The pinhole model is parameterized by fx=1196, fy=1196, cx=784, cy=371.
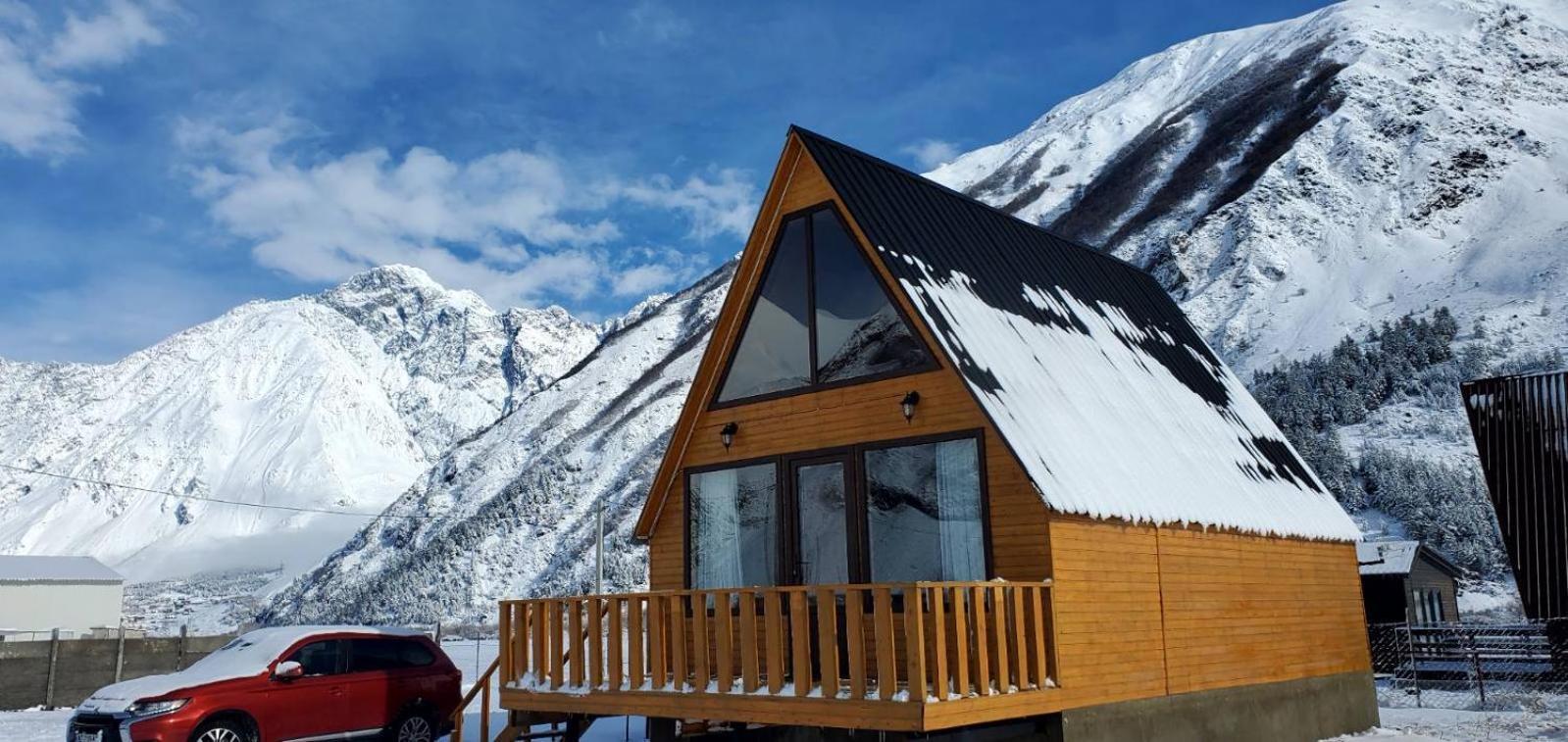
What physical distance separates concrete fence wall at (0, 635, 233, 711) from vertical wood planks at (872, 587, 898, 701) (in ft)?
67.8

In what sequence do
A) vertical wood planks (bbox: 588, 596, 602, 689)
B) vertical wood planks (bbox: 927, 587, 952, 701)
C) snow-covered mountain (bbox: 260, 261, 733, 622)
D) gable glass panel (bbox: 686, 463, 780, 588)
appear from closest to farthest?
vertical wood planks (bbox: 927, 587, 952, 701)
vertical wood planks (bbox: 588, 596, 602, 689)
gable glass panel (bbox: 686, 463, 780, 588)
snow-covered mountain (bbox: 260, 261, 733, 622)

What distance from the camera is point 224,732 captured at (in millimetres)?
14734

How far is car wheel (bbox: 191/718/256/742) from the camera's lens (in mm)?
14539

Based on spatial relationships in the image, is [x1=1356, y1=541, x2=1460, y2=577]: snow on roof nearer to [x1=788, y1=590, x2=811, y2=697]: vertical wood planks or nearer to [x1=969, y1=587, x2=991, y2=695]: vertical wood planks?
[x1=969, y1=587, x2=991, y2=695]: vertical wood planks

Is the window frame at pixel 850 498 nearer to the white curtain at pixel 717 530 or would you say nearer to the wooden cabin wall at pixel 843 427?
the wooden cabin wall at pixel 843 427

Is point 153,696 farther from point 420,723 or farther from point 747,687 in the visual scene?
point 747,687

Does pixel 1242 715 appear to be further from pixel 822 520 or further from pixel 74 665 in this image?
pixel 74 665

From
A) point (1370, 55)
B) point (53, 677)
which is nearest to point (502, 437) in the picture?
point (1370, 55)

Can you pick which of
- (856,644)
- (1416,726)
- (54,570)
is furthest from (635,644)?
(54,570)

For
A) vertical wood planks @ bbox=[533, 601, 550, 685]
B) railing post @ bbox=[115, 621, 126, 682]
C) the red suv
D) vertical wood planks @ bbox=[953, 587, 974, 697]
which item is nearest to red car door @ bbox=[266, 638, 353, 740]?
the red suv

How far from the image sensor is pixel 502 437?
421 ft

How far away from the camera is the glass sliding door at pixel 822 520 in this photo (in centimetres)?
1353

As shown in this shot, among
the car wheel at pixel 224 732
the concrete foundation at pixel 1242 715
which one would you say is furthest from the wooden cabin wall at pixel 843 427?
the car wheel at pixel 224 732

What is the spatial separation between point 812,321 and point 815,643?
3.78 meters
